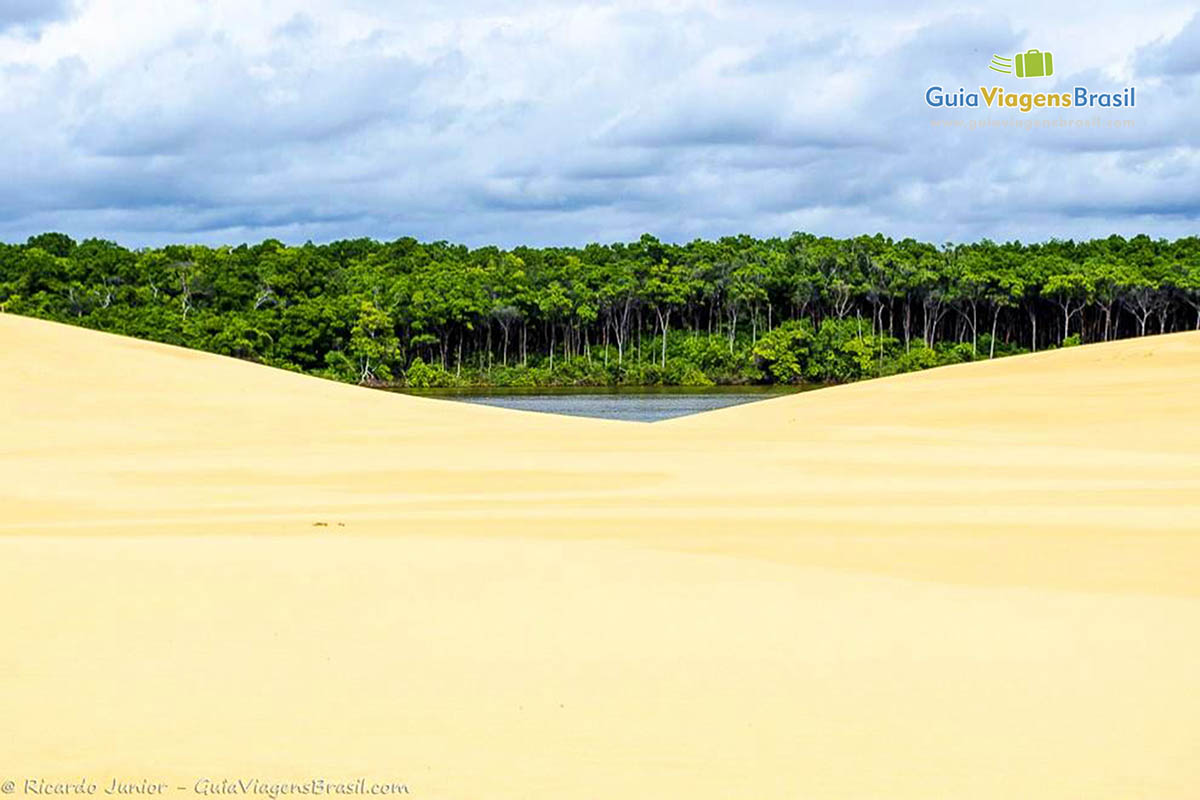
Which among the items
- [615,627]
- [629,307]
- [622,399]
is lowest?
[622,399]

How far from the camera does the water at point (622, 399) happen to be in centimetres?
6269

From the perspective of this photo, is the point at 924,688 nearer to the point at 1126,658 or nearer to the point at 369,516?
Answer: the point at 1126,658

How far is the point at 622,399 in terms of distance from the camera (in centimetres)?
7794

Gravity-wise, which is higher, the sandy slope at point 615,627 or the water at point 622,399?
the sandy slope at point 615,627

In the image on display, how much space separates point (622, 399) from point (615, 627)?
68.1 m

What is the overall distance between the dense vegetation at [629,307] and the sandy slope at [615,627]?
8232 cm

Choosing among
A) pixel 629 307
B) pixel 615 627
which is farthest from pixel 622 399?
pixel 615 627

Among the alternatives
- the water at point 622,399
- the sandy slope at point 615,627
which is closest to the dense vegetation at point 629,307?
the water at point 622,399

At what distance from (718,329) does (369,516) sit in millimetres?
101398

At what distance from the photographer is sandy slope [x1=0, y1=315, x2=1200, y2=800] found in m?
7.07

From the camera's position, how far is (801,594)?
10875 millimetres

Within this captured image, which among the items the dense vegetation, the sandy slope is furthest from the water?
the sandy slope

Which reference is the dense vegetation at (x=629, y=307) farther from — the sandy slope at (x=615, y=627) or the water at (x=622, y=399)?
the sandy slope at (x=615, y=627)

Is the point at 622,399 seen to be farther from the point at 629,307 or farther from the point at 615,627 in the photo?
the point at 615,627
